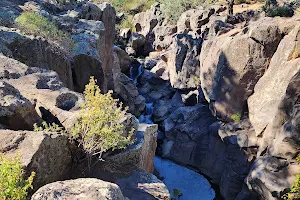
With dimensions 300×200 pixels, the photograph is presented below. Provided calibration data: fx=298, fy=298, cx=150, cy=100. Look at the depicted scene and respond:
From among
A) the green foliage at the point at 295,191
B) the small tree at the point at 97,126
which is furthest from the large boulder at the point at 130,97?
the small tree at the point at 97,126

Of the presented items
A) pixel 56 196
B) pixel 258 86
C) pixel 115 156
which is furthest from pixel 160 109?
pixel 56 196

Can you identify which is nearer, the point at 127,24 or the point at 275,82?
the point at 275,82

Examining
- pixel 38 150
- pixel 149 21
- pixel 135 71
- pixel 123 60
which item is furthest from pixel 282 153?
pixel 149 21

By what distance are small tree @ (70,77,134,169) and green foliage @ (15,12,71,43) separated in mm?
5474

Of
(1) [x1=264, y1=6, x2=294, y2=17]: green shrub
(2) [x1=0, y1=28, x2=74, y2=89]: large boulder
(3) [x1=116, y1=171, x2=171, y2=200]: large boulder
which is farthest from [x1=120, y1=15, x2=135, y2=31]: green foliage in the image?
(3) [x1=116, y1=171, x2=171, y2=200]: large boulder

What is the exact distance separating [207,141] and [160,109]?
4992 millimetres

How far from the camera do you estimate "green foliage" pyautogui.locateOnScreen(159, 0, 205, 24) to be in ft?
96.8

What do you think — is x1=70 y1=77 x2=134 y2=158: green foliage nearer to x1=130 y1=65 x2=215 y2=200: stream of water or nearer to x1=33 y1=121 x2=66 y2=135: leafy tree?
x1=33 y1=121 x2=66 y2=135: leafy tree

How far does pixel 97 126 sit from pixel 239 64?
34.2 ft

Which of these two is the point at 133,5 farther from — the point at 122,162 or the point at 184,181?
the point at 122,162

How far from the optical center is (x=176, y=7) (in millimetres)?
29562

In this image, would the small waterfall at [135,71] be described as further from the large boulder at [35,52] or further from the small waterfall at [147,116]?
the large boulder at [35,52]

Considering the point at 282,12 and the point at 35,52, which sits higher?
the point at 282,12

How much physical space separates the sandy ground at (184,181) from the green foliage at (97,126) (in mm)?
9768
